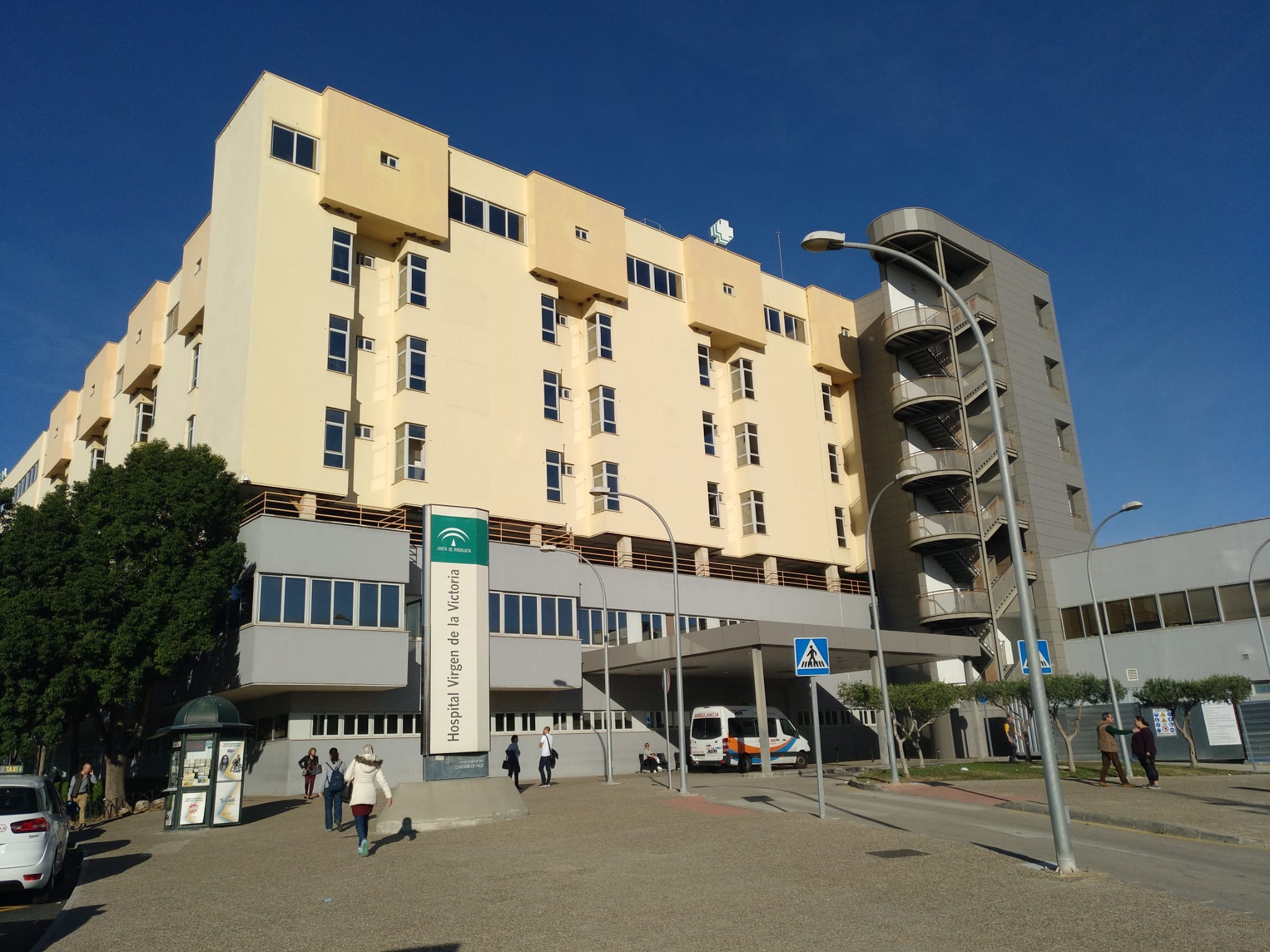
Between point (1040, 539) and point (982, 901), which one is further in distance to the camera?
point (1040, 539)

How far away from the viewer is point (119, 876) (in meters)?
14.2

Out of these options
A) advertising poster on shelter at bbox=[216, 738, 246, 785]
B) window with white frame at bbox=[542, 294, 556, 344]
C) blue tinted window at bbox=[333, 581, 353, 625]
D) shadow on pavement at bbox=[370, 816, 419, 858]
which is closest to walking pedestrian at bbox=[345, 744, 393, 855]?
shadow on pavement at bbox=[370, 816, 419, 858]

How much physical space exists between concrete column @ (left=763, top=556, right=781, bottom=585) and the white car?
37570mm

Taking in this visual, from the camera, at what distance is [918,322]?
161 ft

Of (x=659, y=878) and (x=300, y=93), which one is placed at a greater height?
(x=300, y=93)

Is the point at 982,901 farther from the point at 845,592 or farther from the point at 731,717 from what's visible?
the point at 845,592

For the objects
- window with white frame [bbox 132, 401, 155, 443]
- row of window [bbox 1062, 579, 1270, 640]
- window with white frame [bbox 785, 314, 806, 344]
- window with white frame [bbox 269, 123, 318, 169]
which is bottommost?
row of window [bbox 1062, 579, 1270, 640]

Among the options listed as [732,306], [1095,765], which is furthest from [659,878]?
[732,306]

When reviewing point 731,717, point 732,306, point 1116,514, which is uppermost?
point 732,306

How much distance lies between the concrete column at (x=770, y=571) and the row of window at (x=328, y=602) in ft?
69.2

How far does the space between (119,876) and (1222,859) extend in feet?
50.5

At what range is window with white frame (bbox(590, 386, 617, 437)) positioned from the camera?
141 feet

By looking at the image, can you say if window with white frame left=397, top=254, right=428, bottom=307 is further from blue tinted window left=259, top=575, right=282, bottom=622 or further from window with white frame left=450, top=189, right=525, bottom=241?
blue tinted window left=259, top=575, right=282, bottom=622

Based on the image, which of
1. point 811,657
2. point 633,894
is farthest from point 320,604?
point 633,894
